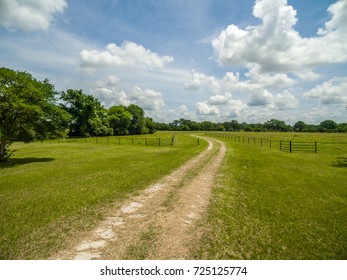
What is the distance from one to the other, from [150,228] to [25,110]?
52.0 feet

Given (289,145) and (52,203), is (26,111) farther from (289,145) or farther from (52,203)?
(289,145)

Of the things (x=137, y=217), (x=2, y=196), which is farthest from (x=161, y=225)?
(x=2, y=196)

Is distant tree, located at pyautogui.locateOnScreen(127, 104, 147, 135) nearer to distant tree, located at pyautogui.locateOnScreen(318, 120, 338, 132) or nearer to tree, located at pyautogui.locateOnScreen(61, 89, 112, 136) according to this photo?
tree, located at pyautogui.locateOnScreen(61, 89, 112, 136)

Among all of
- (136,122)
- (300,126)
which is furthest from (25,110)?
(300,126)

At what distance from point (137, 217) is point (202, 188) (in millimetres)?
3829

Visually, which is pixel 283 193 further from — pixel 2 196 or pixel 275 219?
pixel 2 196

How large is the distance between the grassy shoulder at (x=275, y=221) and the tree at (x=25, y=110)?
15.6m

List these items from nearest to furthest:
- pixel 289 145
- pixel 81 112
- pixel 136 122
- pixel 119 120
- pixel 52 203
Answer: pixel 52 203 → pixel 289 145 → pixel 81 112 → pixel 119 120 → pixel 136 122

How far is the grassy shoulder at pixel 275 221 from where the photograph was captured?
449cm

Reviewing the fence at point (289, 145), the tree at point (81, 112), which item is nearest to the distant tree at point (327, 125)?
the fence at point (289, 145)

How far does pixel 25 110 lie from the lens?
15820 mm

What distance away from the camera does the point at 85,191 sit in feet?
27.8

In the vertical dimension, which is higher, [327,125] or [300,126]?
[327,125]

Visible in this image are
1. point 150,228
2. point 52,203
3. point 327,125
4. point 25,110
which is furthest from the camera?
point 327,125
